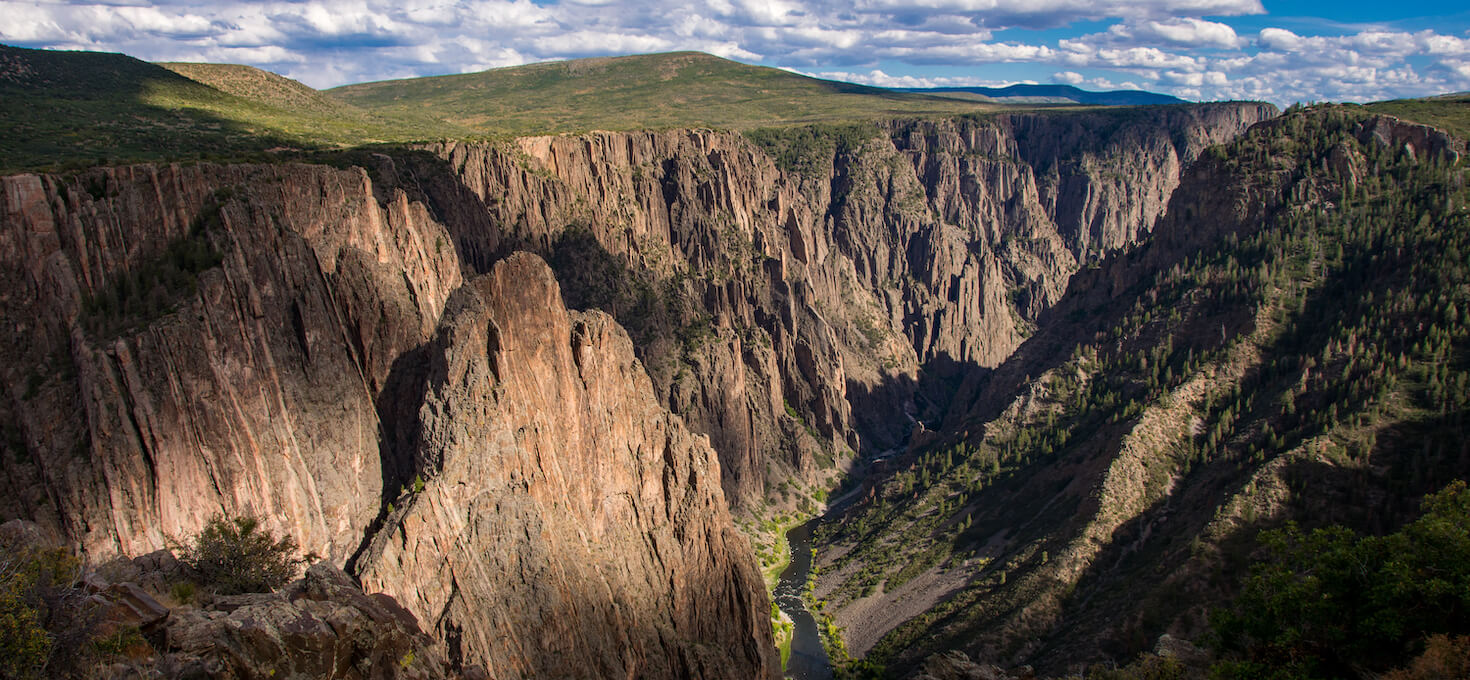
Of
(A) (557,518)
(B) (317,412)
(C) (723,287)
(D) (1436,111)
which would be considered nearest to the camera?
(B) (317,412)

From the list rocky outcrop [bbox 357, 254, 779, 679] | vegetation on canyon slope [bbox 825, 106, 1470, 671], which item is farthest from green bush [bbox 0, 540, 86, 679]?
vegetation on canyon slope [bbox 825, 106, 1470, 671]

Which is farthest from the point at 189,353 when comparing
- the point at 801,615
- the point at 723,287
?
the point at 723,287

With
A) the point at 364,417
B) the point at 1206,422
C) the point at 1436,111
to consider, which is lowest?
the point at 1206,422

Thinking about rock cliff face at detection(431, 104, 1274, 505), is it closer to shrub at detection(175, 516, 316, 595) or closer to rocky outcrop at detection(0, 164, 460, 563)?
rocky outcrop at detection(0, 164, 460, 563)

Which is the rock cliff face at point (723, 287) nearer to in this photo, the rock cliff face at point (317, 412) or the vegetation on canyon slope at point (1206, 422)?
the vegetation on canyon slope at point (1206, 422)

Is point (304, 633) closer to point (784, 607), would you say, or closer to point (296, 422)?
point (296, 422)

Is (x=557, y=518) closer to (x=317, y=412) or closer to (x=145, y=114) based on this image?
(x=317, y=412)

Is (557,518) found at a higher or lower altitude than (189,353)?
lower
